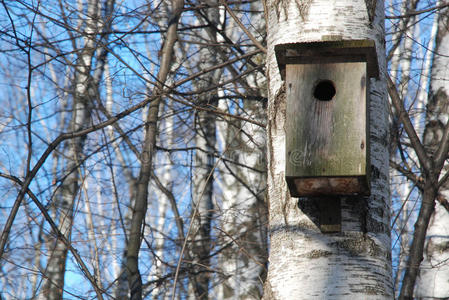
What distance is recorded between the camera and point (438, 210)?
14.4 feet

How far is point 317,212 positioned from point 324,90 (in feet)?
1.41

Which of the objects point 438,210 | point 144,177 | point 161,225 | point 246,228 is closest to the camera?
point 144,177

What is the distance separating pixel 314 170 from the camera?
6.00ft

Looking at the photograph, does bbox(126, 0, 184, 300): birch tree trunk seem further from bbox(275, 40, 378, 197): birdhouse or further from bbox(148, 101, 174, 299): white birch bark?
bbox(275, 40, 378, 197): birdhouse

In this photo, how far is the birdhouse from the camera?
182 cm

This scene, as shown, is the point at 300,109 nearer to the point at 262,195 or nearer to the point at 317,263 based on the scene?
the point at 317,263

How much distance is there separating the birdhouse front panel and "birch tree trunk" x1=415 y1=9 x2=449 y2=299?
224 cm

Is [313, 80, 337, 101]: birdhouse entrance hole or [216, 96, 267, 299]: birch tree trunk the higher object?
[216, 96, 267, 299]: birch tree trunk

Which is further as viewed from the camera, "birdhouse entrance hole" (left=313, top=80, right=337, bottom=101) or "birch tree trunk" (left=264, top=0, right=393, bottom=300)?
"birdhouse entrance hole" (left=313, top=80, right=337, bottom=101)

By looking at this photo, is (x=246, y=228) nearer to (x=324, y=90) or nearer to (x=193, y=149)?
(x=193, y=149)

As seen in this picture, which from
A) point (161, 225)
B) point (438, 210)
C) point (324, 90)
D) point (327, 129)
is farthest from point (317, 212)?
point (161, 225)

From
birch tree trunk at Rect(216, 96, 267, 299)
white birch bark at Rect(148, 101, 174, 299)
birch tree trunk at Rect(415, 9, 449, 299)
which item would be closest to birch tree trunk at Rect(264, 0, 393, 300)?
white birch bark at Rect(148, 101, 174, 299)

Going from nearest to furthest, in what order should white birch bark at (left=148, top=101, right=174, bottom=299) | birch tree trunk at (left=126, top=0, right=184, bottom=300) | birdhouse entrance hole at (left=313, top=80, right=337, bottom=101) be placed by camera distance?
birdhouse entrance hole at (left=313, top=80, right=337, bottom=101) < birch tree trunk at (left=126, top=0, right=184, bottom=300) < white birch bark at (left=148, top=101, right=174, bottom=299)

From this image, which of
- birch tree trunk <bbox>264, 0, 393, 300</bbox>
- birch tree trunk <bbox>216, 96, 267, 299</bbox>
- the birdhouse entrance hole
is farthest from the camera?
birch tree trunk <bbox>216, 96, 267, 299</bbox>
